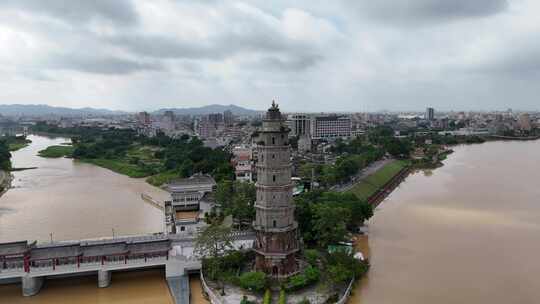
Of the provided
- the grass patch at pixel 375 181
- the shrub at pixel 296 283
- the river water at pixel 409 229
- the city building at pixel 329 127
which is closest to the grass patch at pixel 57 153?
the river water at pixel 409 229

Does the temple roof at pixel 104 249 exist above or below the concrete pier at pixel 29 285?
above

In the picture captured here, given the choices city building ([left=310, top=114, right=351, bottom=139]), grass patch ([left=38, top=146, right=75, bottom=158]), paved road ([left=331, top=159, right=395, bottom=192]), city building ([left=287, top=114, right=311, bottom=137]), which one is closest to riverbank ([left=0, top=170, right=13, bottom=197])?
grass patch ([left=38, top=146, right=75, bottom=158])

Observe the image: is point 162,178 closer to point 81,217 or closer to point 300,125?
point 81,217

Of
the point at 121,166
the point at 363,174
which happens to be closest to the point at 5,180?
the point at 121,166

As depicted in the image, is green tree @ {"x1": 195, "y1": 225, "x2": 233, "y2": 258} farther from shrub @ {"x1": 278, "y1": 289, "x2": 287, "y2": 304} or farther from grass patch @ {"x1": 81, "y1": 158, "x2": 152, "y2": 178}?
grass patch @ {"x1": 81, "y1": 158, "x2": 152, "y2": 178}

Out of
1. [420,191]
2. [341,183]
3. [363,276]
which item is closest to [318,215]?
[363,276]

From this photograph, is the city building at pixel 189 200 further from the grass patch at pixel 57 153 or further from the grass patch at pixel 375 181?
the grass patch at pixel 57 153
